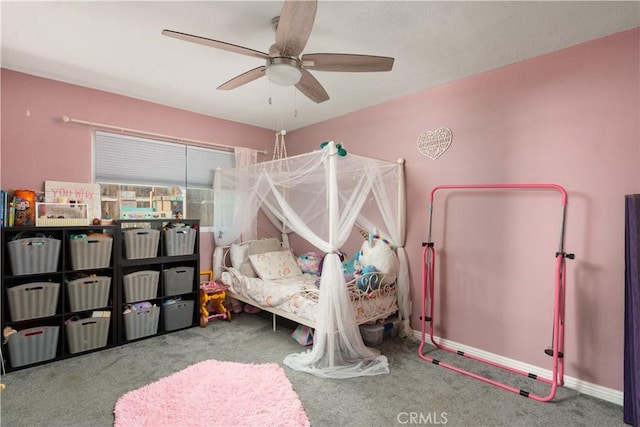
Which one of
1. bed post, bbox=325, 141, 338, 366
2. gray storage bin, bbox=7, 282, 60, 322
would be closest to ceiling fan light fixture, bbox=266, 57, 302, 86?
bed post, bbox=325, 141, 338, 366

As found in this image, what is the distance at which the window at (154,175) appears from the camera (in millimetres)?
3531

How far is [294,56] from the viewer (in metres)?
1.96

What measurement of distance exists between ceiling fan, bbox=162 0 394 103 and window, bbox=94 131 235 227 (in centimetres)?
210

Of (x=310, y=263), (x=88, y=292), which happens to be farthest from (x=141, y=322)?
(x=310, y=263)

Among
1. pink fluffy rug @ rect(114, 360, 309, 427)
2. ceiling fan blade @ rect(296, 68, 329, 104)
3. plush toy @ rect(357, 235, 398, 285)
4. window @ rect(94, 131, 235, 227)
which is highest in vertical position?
ceiling fan blade @ rect(296, 68, 329, 104)

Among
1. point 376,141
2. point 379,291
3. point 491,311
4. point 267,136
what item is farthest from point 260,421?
point 267,136

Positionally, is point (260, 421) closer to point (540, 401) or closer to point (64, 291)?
point (540, 401)

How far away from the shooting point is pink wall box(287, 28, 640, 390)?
7.60 ft

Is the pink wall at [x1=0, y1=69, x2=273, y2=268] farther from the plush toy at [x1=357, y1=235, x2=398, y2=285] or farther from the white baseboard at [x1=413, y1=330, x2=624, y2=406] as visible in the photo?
the white baseboard at [x1=413, y1=330, x2=624, y2=406]

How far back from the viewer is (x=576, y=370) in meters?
2.46

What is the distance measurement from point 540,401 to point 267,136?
444cm

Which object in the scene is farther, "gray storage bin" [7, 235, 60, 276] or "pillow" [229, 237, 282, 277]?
"pillow" [229, 237, 282, 277]

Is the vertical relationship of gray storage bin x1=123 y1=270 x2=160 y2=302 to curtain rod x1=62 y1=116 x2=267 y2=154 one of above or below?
below

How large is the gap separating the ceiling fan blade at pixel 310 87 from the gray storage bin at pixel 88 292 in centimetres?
263
